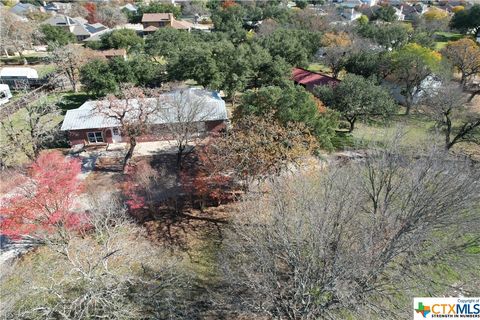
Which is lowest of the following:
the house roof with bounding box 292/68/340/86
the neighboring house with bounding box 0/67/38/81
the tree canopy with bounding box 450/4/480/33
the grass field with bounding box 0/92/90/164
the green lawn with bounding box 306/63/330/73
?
the green lawn with bounding box 306/63/330/73

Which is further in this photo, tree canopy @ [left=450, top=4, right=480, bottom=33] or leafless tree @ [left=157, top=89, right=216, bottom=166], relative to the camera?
tree canopy @ [left=450, top=4, right=480, bottom=33]

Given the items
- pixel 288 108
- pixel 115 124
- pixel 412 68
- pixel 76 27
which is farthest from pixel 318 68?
pixel 76 27

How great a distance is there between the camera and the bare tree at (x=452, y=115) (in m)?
27.1

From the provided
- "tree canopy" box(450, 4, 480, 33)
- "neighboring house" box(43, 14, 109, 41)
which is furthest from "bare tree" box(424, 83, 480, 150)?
"neighboring house" box(43, 14, 109, 41)

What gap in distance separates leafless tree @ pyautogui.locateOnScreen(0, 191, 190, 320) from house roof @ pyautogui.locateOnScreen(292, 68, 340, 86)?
29.4 m

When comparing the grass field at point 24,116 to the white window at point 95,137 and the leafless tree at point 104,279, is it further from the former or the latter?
the leafless tree at point 104,279

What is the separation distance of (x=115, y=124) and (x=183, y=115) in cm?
716

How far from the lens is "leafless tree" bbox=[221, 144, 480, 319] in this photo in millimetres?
12234

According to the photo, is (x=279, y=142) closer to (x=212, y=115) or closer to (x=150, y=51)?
(x=212, y=115)

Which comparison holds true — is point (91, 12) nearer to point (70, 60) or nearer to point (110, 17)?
point (110, 17)

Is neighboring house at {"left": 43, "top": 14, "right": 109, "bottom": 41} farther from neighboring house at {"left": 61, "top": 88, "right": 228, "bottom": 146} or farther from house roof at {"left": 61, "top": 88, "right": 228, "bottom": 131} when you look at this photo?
neighboring house at {"left": 61, "top": 88, "right": 228, "bottom": 146}

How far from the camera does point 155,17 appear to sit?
84812 mm

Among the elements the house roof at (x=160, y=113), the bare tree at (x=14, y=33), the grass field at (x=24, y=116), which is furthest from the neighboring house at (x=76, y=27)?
the house roof at (x=160, y=113)

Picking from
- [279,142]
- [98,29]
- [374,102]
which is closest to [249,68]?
[374,102]
